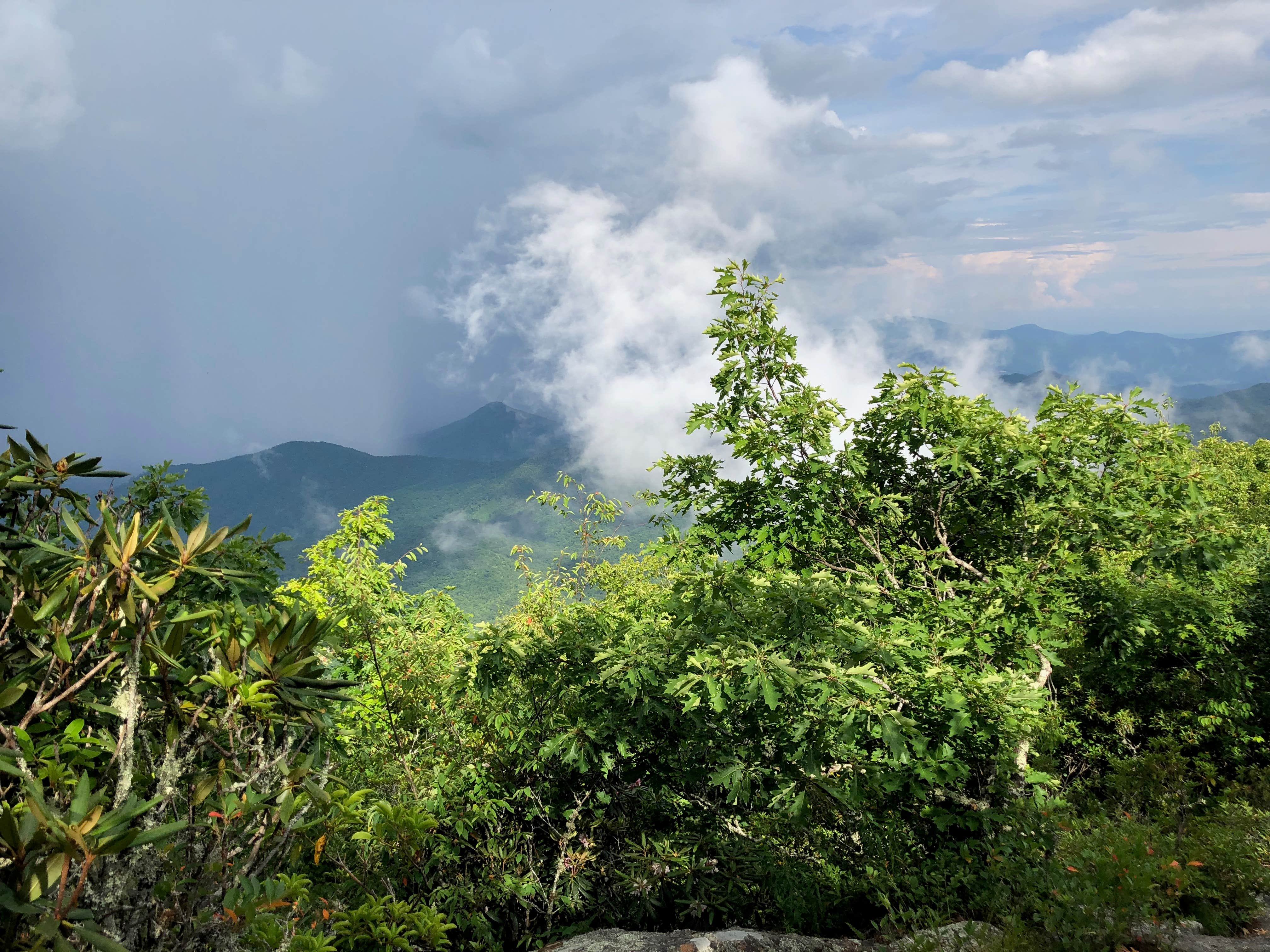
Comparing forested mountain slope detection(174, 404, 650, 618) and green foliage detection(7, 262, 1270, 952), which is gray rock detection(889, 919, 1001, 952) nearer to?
green foliage detection(7, 262, 1270, 952)

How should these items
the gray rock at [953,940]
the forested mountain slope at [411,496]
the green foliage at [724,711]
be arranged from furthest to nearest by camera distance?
1. the forested mountain slope at [411,496]
2. the gray rock at [953,940]
3. the green foliage at [724,711]

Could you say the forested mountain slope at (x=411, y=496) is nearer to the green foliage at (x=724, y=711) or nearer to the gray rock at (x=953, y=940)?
the green foliage at (x=724, y=711)

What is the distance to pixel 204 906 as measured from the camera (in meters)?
2.51

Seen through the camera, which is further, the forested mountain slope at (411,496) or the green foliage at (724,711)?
the forested mountain slope at (411,496)

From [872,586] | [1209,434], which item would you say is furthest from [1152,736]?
[1209,434]

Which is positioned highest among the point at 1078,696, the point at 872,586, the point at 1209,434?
the point at 1209,434

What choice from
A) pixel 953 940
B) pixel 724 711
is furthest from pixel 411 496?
pixel 953 940

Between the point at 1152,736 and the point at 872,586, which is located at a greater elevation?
the point at 872,586

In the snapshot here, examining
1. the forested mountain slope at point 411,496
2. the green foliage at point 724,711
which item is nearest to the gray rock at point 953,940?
the green foliage at point 724,711

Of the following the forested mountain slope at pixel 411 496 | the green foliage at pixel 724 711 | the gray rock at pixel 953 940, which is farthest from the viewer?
the forested mountain slope at pixel 411 496

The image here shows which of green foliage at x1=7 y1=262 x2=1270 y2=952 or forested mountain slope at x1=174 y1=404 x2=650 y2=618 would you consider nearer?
green foliage at x1=7 y1=262 x2=1270 y2=952

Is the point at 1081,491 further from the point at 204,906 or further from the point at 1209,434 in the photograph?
the point at 1209,434

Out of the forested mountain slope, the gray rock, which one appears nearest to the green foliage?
the gray rock

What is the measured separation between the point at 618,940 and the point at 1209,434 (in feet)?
132
